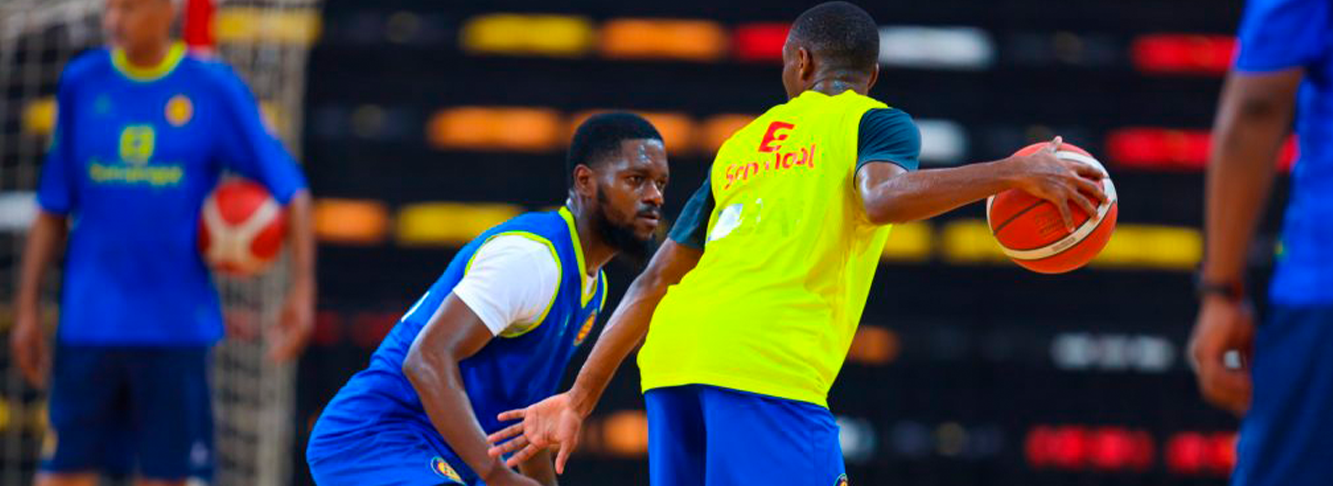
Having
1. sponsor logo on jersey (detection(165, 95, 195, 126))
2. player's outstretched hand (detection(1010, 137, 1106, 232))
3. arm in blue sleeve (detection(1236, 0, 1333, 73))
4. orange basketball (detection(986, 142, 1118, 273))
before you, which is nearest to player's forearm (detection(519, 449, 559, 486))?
orange basketball (detection(986, 142, 1118, 273))

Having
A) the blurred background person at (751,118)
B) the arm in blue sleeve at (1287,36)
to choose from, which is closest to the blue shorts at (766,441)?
the arm in blue sleeve at (1287,36)

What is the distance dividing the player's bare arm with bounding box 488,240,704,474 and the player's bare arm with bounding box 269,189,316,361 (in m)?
2.01

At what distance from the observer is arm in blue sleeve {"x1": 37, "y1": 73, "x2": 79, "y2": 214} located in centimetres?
561

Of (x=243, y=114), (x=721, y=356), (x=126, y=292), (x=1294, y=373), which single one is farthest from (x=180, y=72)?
(x=1294, y=373)

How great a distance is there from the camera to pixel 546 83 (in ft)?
29.8

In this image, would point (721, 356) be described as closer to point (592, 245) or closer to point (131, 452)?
point (592, 245)

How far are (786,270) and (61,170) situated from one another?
3200 mm

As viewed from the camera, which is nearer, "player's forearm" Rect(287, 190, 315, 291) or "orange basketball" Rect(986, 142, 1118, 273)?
"orange basketball" Rect(986, 142, 1118, 273)

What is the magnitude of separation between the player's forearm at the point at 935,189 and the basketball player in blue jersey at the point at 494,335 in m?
0.85

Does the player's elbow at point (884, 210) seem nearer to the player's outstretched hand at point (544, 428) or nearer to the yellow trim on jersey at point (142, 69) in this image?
the player's outstretched hand at point (544, 428)

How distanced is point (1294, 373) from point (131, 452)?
406 cm

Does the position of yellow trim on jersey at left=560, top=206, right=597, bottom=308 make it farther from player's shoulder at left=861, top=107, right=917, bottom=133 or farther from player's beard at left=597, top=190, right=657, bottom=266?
player's shoulder at left=861, top=107, right=917, bottom=133

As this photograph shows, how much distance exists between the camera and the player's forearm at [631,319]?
358 cm

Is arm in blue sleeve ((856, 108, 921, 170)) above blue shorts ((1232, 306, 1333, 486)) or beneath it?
above
